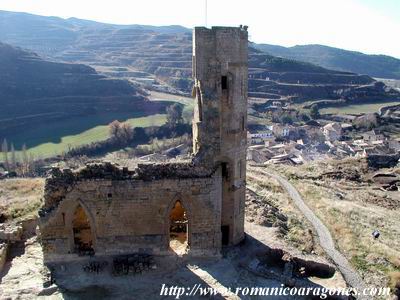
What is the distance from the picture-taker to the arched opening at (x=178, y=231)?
2119cm

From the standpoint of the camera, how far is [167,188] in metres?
20.2

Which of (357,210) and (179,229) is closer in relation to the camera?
(179,229)

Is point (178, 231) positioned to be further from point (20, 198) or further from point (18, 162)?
point (18, 162)

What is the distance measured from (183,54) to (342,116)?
6111 centimetres

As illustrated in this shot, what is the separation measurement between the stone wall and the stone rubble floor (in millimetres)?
754

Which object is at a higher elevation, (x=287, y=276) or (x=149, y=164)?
(x=149, y=164)

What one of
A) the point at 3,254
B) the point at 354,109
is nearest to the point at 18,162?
the point at 3,254

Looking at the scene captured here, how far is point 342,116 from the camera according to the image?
10994cm

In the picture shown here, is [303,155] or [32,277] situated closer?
[32,277]

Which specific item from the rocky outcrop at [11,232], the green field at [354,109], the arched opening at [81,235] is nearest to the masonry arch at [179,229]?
the arched opening at [81,235]

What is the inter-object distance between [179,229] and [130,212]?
444 cm

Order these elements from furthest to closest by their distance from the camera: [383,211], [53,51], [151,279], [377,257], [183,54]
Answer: [53,51]
[183,54]
[383,211]
[377,257]
[151,279]

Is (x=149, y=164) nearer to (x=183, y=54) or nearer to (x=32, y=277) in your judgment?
(x=32, y=277)

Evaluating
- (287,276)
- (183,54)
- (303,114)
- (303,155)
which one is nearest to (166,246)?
(287,276)
